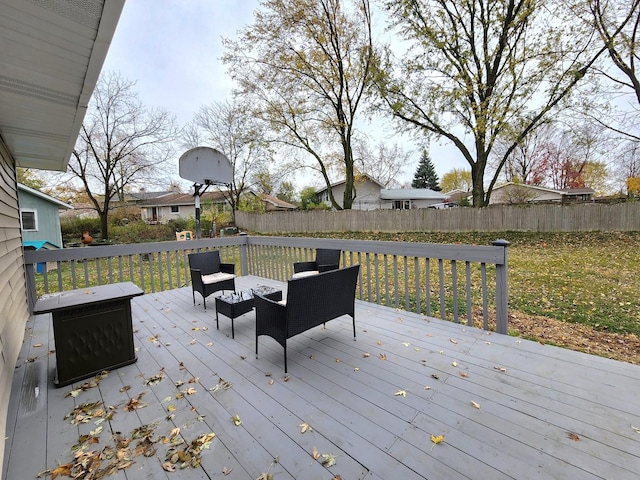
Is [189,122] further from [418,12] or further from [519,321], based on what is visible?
[519,321]

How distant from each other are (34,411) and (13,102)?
256cm

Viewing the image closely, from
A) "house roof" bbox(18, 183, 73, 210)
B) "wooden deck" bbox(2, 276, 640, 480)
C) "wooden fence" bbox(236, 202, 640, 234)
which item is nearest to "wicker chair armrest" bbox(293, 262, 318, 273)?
"wooden deck" bbox(2, 276, 640, 480)

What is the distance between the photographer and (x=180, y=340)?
3240 mm

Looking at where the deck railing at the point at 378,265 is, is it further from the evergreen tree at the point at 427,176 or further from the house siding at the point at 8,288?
the evergreen tree at the point at 427,176

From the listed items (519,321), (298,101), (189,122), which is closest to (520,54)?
(298,101)

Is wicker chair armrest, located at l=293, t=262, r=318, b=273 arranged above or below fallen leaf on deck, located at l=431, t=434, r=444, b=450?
above

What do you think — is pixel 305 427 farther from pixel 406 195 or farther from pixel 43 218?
pixel 406 195

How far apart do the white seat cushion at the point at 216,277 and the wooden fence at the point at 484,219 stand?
10439 mm

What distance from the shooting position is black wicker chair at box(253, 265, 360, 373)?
246 centimetres

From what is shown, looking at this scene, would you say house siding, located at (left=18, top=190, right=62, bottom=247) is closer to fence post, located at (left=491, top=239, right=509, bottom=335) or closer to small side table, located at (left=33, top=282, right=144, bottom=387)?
small side table, located at (left=33, top=282, right=144, bottom=387)

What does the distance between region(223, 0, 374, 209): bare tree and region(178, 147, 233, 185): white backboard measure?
391 inches

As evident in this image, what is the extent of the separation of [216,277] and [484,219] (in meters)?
11.1

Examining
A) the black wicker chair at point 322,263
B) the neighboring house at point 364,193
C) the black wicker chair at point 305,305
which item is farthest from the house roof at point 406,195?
the black wicker chair at point 305,305

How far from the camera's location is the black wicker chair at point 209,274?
162 inches
